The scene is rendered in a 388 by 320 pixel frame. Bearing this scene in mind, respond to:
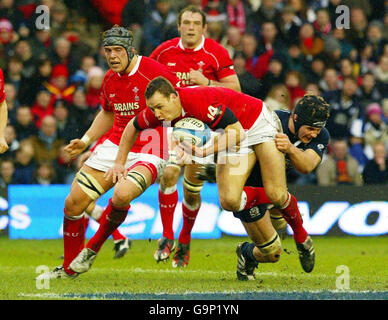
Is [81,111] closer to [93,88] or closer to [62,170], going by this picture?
[93,88]

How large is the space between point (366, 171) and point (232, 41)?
9.64ft

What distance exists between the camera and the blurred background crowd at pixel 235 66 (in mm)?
13125

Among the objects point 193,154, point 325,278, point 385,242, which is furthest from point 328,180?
point 193,154

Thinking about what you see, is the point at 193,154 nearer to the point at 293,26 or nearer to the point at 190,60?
the point at 190,60

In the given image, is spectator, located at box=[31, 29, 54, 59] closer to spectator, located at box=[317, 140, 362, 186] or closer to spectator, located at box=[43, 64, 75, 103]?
spectator, located at box=[43, 64, 75, 103]

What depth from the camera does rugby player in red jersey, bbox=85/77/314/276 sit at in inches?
305

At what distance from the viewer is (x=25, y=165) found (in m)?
12.9

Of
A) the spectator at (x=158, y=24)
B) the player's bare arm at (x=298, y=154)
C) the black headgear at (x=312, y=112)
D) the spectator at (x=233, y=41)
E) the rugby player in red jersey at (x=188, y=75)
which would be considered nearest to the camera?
the player's bare arm at (x=298, y=154)

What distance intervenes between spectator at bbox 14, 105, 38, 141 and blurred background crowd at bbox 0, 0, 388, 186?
15mm

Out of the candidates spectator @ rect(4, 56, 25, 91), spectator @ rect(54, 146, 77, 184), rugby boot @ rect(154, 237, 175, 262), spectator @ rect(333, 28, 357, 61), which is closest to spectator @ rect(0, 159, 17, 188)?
spectator @ rect(54, 146, 77, 184)

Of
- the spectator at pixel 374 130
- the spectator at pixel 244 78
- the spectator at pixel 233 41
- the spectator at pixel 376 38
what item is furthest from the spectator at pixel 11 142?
the spectator at pixel 376 38

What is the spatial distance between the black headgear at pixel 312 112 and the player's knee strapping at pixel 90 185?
6.52ft

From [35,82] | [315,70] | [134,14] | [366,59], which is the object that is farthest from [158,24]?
[366,59]

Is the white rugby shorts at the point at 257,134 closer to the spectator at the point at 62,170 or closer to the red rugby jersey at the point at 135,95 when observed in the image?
the red rugby jersey at the point at 135,95
